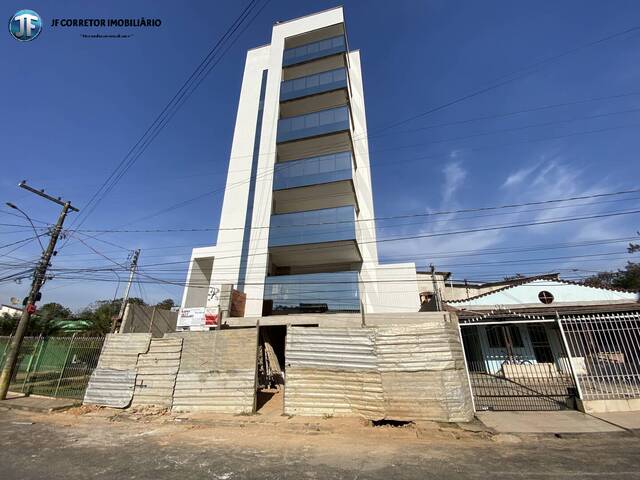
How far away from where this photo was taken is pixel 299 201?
22.4 meters

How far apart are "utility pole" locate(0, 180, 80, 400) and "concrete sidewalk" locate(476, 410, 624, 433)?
17939mm

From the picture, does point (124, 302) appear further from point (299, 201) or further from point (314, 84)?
point (314, 84)

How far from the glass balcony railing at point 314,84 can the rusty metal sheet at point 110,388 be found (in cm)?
2258

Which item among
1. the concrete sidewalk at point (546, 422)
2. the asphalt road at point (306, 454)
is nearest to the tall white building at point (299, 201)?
the concrete sidewalk at point (546, 422)

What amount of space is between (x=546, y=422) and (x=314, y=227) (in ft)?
48.0

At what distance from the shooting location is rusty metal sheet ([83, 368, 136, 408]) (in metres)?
9.72

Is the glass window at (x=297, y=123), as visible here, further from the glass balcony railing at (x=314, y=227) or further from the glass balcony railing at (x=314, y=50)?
the glass balcony railing at (x=314, y=227)

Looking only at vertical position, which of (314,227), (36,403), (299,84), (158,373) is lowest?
(36,403)

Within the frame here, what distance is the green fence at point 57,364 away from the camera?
455 inches

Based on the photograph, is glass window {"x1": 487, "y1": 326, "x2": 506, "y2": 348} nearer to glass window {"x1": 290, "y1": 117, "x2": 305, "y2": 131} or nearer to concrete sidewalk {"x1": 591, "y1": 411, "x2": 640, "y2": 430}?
concrete sidewalk {"x1": 591, "y1": 411, "x2": 640, "y2": 430}

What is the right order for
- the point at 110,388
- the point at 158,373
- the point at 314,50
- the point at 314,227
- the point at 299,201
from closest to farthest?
the point at 158,373 → the point at 110,388 → the point at 314,227 → the point at 299,201 → the point at 314,50

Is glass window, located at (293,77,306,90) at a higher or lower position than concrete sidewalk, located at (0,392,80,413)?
higher

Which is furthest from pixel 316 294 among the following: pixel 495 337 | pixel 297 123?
pixel 297 123

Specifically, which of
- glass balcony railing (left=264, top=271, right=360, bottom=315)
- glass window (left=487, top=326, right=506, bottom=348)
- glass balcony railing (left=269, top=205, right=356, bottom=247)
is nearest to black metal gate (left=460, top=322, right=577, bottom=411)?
glass window (left=487, top=326, right=506, bottom=348)
